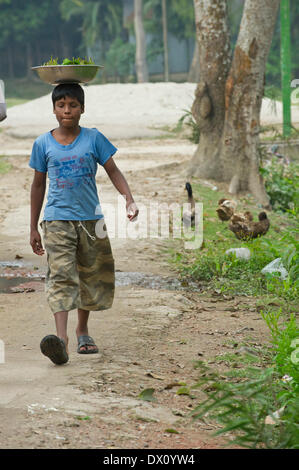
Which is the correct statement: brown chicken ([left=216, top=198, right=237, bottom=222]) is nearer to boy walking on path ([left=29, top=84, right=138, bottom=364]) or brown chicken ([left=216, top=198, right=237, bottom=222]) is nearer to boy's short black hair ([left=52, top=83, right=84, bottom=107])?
boy walking on path ([left=29, top=84, right=138, bottom=364])

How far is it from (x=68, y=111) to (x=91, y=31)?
1344 inches

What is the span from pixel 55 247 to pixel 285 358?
150 cm

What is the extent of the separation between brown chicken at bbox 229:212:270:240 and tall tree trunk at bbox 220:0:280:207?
280 cm

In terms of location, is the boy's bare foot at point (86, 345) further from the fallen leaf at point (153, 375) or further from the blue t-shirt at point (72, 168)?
the blue t-shirt at point (72, 168)

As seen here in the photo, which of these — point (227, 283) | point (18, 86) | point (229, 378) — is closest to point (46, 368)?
point (229, 378)

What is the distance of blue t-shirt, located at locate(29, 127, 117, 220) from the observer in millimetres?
4621

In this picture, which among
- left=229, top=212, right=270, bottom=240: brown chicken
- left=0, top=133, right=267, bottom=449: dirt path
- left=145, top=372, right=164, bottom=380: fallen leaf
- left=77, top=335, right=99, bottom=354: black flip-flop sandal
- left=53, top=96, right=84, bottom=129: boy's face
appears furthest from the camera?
left=229, top=212, right=270, bottom=240: brown chicken

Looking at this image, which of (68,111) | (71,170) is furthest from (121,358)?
(68,111)

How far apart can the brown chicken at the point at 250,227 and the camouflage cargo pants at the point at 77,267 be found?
3.53m

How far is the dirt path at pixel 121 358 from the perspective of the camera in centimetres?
346

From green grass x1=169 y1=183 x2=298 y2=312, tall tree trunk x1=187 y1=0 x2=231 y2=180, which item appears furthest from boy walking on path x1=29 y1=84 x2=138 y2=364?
tall tree trunk x1=187 y1=0 x2=231 y2=180

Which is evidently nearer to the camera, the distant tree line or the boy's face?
the boy's face

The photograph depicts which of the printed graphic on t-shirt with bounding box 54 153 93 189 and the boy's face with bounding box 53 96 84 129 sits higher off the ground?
the boy's face with bounding box 53 96 84 129

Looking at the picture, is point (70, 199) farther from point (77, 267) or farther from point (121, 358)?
point (121, 358)
